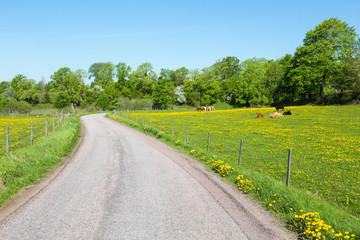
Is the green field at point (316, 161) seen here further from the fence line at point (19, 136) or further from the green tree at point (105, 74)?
the green tree at point (105, 74)

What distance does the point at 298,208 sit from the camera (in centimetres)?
655

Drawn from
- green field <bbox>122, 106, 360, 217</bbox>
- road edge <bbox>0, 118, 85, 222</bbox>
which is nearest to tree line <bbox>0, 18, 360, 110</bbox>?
green field <bbox>122, 106, 360, 217</bbox>

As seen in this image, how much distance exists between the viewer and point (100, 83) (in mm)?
116000

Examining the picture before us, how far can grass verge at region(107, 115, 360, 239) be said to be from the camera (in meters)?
5.34

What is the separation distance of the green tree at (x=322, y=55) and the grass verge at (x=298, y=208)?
57424 mm

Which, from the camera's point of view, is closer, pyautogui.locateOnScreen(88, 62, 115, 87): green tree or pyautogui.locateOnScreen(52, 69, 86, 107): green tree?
pyautogui.locateOnScreen(52, 69, 86, 107): green tree

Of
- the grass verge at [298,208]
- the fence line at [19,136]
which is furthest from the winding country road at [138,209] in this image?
the fence line at [19,136]

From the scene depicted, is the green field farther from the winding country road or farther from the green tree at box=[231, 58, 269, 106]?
the green tree at box=[231, 58, 269, 106]

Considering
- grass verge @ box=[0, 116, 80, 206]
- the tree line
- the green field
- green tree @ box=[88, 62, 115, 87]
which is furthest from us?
green tree @ box=[88, 62, 115, 87]

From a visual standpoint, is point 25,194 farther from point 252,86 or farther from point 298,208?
point 252,86

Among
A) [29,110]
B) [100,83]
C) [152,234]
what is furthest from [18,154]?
[100,83]

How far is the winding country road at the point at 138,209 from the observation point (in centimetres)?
560

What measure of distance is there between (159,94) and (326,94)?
191 feet

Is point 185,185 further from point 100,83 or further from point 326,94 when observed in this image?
point 100,83
